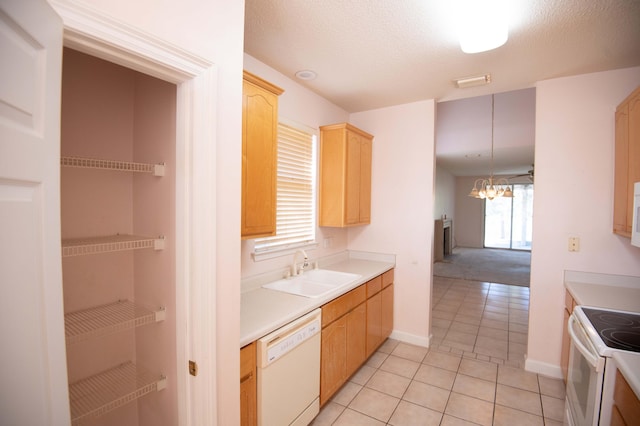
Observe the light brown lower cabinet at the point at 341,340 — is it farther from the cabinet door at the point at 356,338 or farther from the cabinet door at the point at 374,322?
the cabinet door at the point at 374,322

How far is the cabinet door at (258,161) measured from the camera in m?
1.85

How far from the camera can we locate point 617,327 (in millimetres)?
1645

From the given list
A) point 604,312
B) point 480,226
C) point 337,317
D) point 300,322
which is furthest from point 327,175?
point 480,226

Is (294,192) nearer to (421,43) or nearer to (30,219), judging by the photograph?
(421,43)

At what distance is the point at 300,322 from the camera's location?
1.86 meters

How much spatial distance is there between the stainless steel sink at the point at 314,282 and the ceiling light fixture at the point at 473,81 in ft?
6.68

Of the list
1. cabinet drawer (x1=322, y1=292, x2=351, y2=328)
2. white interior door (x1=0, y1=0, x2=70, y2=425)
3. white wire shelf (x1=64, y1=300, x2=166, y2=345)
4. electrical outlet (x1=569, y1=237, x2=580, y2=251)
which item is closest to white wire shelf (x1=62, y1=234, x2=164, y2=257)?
white wire shelf (x1=64, y1=300, x2=166, y2=345)

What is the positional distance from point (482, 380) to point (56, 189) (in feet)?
10.9

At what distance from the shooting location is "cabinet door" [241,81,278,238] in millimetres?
1852

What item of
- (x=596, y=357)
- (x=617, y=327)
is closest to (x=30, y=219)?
(x=596, y=357)

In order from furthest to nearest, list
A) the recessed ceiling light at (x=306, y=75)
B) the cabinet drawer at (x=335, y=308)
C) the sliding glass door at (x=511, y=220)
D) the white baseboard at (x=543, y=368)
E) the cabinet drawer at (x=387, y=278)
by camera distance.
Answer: the sliding glass door at (x=511, y=220)
the cabinet drawer at (x=387, y=278)
the white baseboard at (x=543, y=368)
the recessed ceiling light at (x=306, y=75)
the cabinet drawer at (x=335, y=308)

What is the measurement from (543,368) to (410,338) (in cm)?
124

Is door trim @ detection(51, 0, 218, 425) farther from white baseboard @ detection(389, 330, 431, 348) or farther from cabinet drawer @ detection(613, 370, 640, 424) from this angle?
white baseboard @ detection(389, 330, 431, 348)

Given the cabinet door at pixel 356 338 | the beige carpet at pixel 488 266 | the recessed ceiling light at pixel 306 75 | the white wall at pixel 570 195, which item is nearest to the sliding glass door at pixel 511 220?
the beige carpet at pixel 488 266
